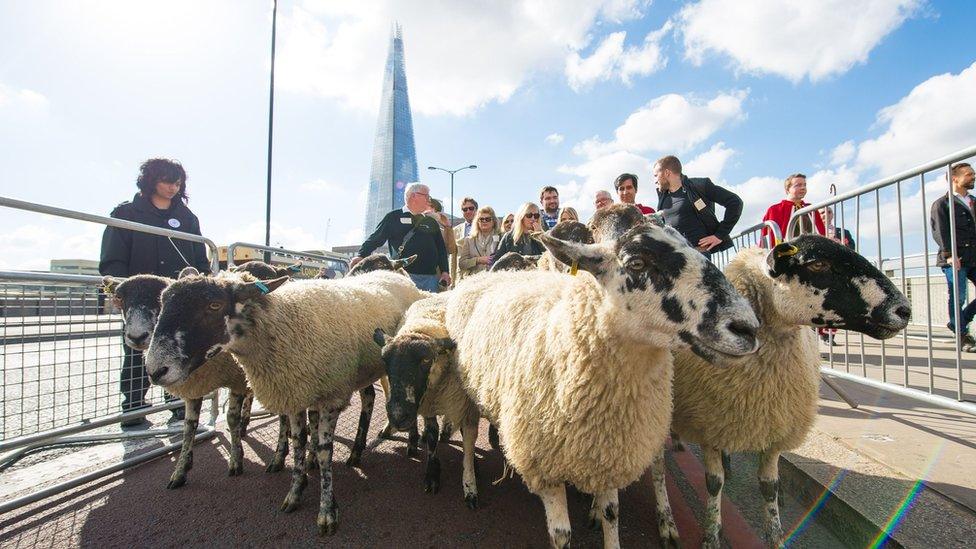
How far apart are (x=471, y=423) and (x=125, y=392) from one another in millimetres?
3100

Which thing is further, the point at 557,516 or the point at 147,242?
the point at 147,242

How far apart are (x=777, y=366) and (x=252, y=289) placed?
325 centimetres

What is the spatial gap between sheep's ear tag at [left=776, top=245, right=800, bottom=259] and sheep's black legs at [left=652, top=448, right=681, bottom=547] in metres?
1.18

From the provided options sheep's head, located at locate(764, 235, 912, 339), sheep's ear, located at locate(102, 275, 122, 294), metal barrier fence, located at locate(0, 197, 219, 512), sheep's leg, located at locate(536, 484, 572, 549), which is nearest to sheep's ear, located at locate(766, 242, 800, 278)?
sheep's head, located at locate(764, 235, 912, 339)

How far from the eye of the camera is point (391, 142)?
85562 millimetres

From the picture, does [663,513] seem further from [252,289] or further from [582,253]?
[252,289]

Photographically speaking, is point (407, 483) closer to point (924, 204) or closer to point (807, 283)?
point (807, 283)

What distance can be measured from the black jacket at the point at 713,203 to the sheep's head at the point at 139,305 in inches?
170

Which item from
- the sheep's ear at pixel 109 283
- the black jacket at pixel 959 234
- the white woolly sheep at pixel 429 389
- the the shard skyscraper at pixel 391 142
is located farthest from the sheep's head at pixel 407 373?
the the shard skyscraper at pixel 391 142

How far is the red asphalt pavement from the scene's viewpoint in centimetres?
240

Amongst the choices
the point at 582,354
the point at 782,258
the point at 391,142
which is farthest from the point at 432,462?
the point at 391,142

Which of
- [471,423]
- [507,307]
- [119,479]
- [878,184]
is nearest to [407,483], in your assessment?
[471,423]

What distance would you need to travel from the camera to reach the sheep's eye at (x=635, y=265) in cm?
184

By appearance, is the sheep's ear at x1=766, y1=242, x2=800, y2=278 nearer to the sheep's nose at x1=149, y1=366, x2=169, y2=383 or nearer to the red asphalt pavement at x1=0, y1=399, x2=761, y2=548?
the red asphalt pavement at x1=0, y1=399, x2=761, y2=548
